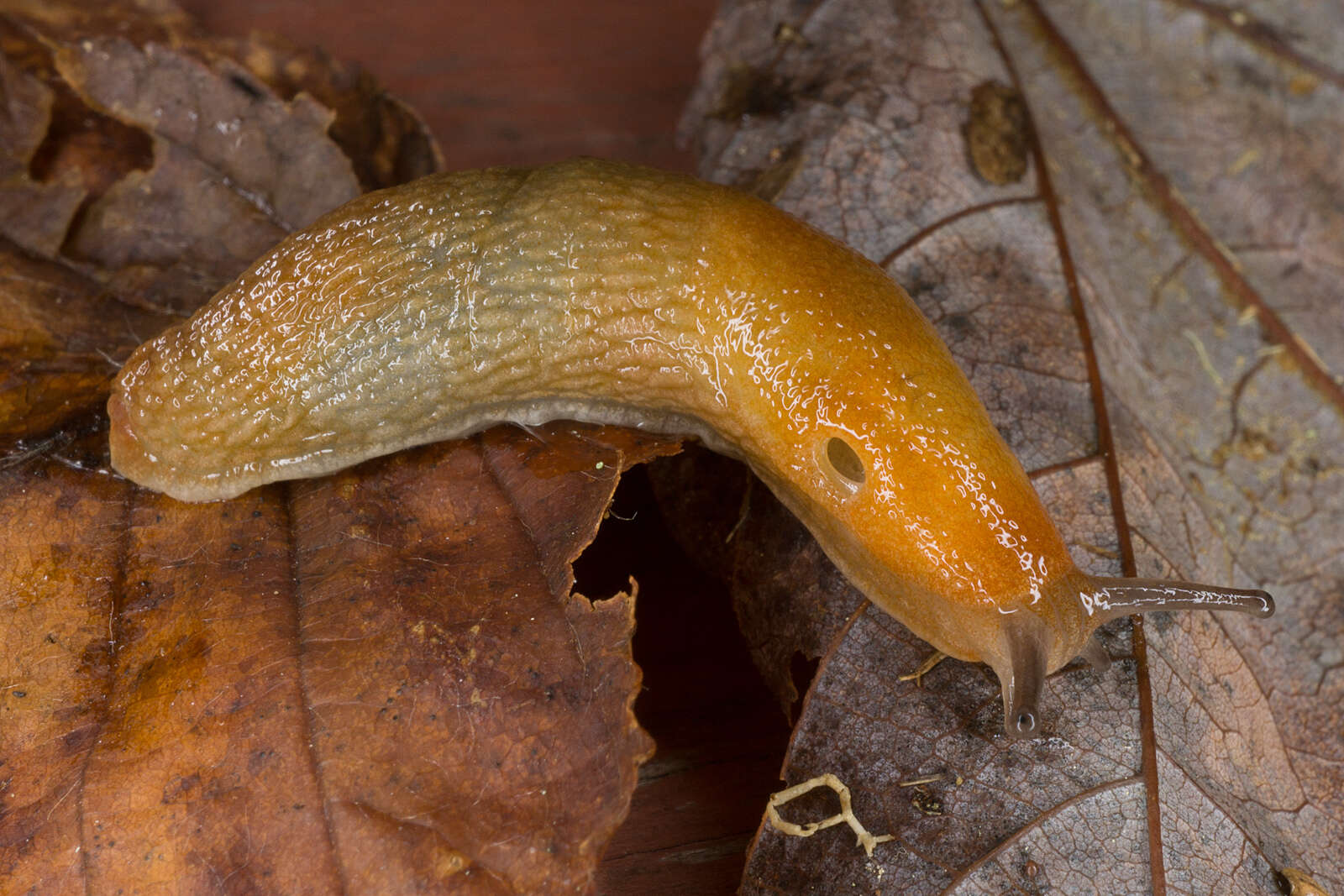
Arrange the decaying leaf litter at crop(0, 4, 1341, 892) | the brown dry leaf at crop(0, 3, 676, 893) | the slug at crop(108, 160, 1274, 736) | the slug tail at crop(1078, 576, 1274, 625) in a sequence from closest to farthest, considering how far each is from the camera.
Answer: the brown dry leaf at crop(0, 3, 676, 893)
the decaying leaf litter at crop(0, 4, 1341, 892)
the slug tail at crop(1078, 576, 1274, 625)
the slug at crop(108, 160, 1274, 736)

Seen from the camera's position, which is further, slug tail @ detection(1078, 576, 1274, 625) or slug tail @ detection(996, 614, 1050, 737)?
slug tail @ detection(1078, 576, 1274, 625)

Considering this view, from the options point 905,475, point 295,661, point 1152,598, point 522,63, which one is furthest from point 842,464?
point 522,63

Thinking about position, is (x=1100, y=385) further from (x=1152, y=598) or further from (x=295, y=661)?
(x=295, y=661)

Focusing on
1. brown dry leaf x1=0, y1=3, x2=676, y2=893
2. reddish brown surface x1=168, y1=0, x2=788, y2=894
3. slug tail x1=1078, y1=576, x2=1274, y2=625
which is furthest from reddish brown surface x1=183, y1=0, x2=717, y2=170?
slug tail x1=1078, y1=576, x2=1274, y2=625

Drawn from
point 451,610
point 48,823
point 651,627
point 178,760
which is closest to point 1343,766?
point 651,627

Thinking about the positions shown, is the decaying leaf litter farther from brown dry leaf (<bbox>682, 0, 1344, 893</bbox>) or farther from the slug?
the slug

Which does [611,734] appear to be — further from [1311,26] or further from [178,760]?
[1311,26]
